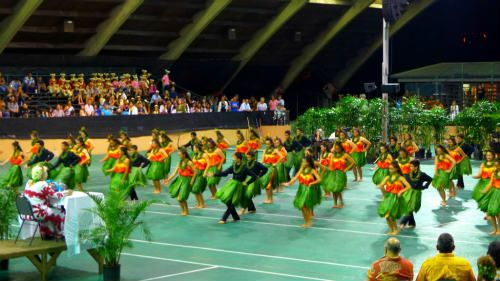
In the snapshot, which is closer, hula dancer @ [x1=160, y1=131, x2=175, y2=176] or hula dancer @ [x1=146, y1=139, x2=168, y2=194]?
hula dancer @ [x1=146, y1=139, x2=168, y2=194]

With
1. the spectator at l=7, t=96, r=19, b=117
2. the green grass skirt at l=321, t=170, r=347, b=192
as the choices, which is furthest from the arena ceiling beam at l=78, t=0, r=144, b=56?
the green grass skirt at l=321, t=170, r=347, b=192

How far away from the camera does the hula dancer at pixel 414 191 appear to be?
14.7 meters

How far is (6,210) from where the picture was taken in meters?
12.1

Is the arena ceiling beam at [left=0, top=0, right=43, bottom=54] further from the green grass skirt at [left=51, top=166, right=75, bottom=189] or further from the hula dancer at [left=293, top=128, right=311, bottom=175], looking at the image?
the hula dancer at [left=293, top=128, right=311, bottom=175]

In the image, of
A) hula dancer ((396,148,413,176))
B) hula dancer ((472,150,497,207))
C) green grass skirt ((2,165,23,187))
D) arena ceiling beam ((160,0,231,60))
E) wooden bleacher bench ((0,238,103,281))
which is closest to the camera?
wooden bleacher bench ((0,238,103,281))

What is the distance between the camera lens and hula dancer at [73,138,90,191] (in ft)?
66.2

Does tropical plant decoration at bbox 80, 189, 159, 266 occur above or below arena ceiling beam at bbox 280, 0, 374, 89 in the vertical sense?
below

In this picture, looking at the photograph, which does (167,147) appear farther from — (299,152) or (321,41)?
(321,41)

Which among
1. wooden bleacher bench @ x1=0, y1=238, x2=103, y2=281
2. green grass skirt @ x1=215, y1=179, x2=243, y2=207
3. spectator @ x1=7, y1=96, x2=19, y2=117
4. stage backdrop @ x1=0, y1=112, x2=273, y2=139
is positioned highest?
spectator @ x1=7, y1=96, x2=19, y2=117

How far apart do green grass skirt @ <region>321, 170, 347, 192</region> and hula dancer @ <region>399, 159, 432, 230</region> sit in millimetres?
2346

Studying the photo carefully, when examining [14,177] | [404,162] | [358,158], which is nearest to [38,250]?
[404,162]

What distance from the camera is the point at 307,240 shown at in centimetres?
1440

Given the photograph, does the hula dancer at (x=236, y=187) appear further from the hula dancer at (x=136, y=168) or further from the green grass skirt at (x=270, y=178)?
the hula dancer at (x=136, y=168)

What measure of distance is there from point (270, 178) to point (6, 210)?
309 inches
